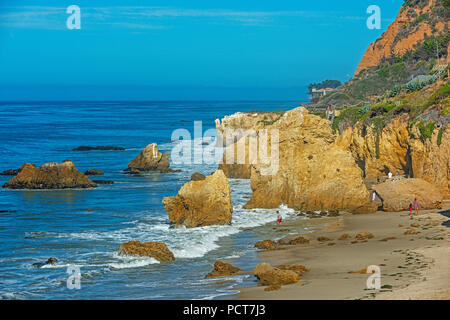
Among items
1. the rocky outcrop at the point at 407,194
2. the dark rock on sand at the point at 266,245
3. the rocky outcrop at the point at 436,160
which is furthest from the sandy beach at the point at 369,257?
the rocky outcrop at the point at 436,160

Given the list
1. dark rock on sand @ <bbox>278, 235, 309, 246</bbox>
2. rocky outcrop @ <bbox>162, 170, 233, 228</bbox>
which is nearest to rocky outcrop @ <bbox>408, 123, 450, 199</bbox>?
dark rock on sand @ <bbox>278, 235, 309, 246</bbox>

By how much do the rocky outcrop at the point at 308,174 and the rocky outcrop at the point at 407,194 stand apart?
1837 mm

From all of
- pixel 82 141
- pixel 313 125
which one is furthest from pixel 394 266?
pixel 82 141

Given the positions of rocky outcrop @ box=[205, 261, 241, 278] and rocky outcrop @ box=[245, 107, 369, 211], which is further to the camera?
rocky outcrop @ box=[245, 107, 369, 211]

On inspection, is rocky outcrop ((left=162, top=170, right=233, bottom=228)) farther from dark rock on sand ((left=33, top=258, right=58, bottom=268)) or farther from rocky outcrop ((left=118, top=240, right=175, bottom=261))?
dark rock on sand ((left=33, top=258, right=58, bottom=268))

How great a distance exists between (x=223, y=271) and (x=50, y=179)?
29212 mm

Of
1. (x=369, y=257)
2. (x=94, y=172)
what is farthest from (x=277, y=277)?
(x=94, y=172)

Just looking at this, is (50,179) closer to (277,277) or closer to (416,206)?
(416,206)

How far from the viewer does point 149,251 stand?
1017 inches

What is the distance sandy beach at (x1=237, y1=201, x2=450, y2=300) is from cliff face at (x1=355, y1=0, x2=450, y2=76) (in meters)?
77.7

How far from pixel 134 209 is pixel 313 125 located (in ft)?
36.2

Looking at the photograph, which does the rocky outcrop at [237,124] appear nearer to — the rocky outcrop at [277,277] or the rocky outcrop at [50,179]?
the rocky outcrop at [50,179]

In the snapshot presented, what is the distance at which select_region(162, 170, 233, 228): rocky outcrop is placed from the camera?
1268 inches
